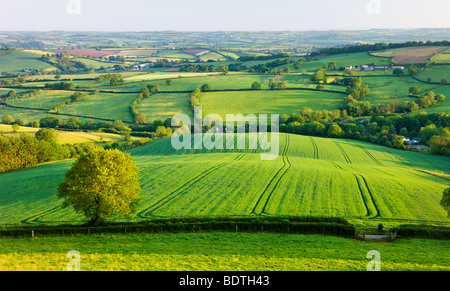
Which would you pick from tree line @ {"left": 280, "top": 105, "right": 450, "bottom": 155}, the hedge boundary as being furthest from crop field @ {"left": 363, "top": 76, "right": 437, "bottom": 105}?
the hedge boundary

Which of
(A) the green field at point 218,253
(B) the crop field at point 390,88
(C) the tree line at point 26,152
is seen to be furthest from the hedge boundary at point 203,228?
A: (B) the crop field at point 390,88

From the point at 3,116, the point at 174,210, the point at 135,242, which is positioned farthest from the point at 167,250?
the point at 3,116

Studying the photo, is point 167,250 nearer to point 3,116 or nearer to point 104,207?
point 104,207

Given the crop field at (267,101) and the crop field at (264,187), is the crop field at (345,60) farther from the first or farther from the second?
the crop field at (264,187)

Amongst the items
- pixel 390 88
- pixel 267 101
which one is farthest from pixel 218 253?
pixel 390 88
